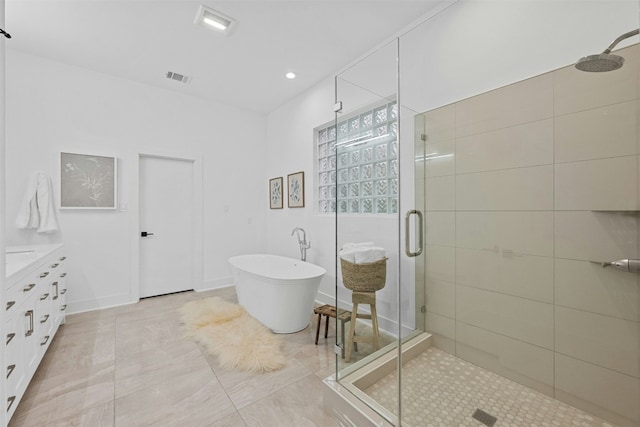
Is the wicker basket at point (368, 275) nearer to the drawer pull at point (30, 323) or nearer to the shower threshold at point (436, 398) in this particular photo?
the shower threshold at point (436, 398)

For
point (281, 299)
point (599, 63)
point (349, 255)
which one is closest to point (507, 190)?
point (599, 63)

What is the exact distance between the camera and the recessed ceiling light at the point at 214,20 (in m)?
2.26

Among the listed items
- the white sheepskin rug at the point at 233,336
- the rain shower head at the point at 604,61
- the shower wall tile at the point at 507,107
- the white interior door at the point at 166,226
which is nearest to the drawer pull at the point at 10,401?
the white sheepskin rug at the point at 233,336

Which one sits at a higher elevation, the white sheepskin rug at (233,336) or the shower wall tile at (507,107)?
the shower wall tile at (507,107)

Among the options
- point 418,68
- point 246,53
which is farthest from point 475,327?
point 246,53

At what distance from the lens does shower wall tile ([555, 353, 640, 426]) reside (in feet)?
4.45

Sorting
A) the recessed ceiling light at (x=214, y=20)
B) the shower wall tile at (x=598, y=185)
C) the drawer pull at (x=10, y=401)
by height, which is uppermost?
the recessed ceiling light at (x=214, y=20)

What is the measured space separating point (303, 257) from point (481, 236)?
2.17 meters

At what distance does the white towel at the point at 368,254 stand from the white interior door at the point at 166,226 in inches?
114

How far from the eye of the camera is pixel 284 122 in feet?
13.6

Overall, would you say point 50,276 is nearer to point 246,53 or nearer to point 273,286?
point 273,286

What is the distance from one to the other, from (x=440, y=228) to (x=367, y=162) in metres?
0.78

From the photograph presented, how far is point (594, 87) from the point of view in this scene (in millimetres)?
1445

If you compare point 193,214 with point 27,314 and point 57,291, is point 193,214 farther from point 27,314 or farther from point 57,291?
point 27,314
